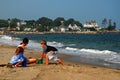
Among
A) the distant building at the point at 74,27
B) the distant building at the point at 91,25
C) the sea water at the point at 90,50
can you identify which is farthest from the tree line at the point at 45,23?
the sea water at the point at 90,50

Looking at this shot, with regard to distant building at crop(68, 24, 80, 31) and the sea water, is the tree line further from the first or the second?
the sea water

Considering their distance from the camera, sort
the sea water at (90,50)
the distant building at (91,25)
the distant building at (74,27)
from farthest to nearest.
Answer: the distant building at (91,25), the distant building at (74,27), the sea water at (90,50)

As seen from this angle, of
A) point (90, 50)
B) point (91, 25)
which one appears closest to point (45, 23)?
point (91, 25)

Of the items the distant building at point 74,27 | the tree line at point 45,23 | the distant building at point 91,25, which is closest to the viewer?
the distant building at point 74,27

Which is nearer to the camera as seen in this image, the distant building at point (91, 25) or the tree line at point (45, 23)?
the distant building at point (91, 25)

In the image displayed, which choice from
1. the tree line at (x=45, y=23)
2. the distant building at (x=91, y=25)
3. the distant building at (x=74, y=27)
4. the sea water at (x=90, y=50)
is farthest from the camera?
the tree line at (x=45, y=23)

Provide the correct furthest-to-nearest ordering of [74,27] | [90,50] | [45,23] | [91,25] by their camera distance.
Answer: [91,25]
[45,23]
[74,27]
[90,50]

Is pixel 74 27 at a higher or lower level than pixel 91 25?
lower

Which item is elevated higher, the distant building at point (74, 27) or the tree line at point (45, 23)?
the tree line at point (45, 23)

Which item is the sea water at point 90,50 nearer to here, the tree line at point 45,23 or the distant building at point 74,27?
the distant building at point 74,27

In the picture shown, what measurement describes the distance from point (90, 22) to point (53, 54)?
539ft

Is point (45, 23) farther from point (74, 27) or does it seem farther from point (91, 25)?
point (91, 25)

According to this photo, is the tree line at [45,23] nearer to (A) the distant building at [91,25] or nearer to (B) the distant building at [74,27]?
(B) the distant building at [74,27]

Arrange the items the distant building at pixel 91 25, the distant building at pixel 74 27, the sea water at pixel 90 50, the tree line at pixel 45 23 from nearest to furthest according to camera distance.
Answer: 1. the sea water at pixel 90 50
2. the distant building at pixel 74 27
3. the distant building at pixel 91 25
4. the tree line at pixel 45 23
